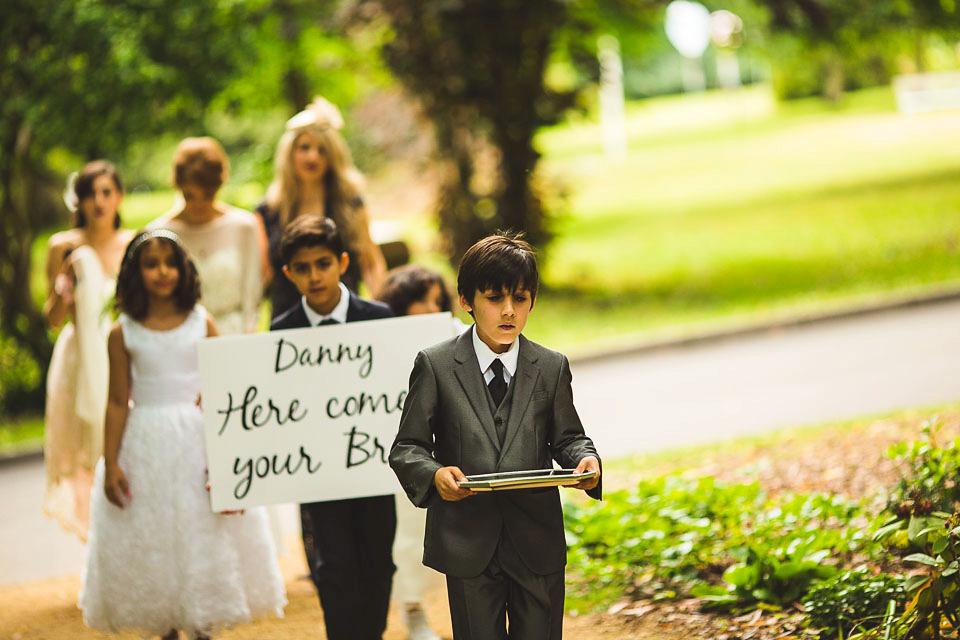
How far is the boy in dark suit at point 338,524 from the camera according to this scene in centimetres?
470

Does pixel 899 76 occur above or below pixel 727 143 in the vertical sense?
above

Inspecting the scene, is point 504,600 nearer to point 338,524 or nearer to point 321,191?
point 338,524

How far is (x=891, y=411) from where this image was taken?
862 centimetres

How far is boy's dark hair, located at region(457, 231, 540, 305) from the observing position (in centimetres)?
339

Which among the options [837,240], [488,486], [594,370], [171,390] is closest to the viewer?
[488,486]

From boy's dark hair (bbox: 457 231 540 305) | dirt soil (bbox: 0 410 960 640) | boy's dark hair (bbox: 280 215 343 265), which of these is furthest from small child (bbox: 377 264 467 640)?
boy's dark hair (bbox: 457 231 540 305)

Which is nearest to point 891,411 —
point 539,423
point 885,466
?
point 885,466

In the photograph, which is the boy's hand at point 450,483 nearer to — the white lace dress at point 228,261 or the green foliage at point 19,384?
the white lace dress at point 228,261

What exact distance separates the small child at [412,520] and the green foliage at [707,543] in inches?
29.9

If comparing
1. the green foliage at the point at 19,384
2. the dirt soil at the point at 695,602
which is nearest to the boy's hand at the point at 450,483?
the dirt soil at the point at 695,602

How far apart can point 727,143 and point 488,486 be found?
38.5m

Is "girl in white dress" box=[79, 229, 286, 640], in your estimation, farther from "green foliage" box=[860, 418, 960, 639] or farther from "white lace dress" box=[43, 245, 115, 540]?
"green foliage" box=[860, 418, 960, 639]

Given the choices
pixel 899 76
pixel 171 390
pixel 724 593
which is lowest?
pixel 724 593

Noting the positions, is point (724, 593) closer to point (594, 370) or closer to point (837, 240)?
point (594, 370)
